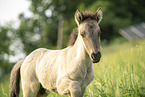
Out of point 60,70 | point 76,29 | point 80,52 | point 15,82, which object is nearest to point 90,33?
point 80,52

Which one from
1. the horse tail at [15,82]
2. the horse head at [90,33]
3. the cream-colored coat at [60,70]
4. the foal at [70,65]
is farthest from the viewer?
the horse tail at [15,82]

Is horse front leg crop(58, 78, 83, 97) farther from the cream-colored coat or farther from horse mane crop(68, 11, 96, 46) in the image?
horse mane crop(68, 11, 96, 46)

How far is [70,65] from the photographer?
3.29 m

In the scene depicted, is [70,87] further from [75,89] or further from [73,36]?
[73,36]

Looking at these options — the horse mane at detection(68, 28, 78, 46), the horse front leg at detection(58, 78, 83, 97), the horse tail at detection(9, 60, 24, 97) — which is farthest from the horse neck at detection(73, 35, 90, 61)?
the horse tail at detection(9, 60, 24, 97)

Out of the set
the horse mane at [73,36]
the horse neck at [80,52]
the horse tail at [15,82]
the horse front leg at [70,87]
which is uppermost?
the horse mane at [73,36]

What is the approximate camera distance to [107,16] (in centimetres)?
3134

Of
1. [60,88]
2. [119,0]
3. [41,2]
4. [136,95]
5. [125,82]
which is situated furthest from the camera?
[119,0]

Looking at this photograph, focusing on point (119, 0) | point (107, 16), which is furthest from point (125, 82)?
point (119, 0)

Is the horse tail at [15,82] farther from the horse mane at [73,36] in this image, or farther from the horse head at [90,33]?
the horse head at [90,33]

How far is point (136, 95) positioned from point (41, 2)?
23.6m

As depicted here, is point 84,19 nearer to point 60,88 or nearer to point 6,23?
point 60,88

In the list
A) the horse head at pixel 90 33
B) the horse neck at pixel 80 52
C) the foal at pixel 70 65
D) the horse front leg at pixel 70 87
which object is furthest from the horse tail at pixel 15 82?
the horse head at pixel 90 33

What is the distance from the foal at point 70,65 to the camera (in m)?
2.95
